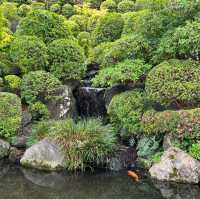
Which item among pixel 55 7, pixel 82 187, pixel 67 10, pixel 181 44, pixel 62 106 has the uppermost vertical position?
pixel 181 44

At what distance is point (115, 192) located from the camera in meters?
9.94

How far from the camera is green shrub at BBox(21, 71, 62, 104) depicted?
13.2m

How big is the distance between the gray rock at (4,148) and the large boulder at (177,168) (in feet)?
14.8

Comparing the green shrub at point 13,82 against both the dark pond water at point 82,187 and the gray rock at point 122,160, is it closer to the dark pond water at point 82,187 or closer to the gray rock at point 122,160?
the dark pond water at point 82,187

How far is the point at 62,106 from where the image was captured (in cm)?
1380

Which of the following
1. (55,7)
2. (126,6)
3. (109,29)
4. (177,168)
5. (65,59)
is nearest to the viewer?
(177,168)

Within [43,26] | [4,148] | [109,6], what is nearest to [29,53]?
[43,26]

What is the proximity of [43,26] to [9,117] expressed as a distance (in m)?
3.82

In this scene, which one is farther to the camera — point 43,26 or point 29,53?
point 43,26

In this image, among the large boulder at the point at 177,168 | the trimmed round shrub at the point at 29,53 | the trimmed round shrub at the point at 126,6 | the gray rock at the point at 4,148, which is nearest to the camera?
the large boulder at the point at 177,168

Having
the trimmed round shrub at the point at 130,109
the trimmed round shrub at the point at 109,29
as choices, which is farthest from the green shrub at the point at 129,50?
the trimmed round shrub at the point at 109,29

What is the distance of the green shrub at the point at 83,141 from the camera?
446 inches

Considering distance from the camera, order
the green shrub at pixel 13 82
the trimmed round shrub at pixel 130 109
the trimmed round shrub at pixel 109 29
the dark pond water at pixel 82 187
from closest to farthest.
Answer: the dark pond water at pixel 82 187, the trimmed round shrub at pixel 130 109, the green shrub at pixel 13 82, the trimmed round shrub at pixel 109 29

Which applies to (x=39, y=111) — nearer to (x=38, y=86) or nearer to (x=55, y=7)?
(x=38, y=86)
